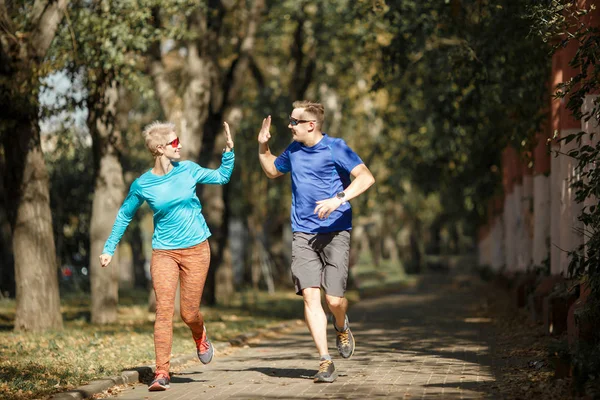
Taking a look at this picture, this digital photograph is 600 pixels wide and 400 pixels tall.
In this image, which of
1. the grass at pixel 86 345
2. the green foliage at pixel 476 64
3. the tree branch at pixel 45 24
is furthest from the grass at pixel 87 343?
the green foliage at pixel 476 64

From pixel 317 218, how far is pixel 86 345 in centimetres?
464

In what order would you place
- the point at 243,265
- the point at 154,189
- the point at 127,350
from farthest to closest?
1. the point at 243,265
2. the point at 127,350
3. the point at 154,189

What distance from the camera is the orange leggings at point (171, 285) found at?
921cm

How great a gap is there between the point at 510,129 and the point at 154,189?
32.3 ft

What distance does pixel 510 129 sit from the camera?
17.8 metres

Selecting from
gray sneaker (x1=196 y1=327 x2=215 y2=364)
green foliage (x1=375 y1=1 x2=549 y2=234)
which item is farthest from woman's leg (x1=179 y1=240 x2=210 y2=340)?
green foliage (x1=375 y1=1 x2=549 y2=234)

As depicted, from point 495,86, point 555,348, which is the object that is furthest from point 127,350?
point 495,86

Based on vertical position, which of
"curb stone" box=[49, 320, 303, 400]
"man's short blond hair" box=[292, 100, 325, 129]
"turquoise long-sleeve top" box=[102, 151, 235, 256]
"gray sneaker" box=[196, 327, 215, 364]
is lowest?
"curb stone" box=[49, 320, 303, 400]

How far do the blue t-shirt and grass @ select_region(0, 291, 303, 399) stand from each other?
2.37 m

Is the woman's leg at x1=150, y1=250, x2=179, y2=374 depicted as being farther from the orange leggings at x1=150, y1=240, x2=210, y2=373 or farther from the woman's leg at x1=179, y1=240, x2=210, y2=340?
the woman's leg at x1=179, y1=240, x2=210, y2=340

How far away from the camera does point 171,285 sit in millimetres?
9258

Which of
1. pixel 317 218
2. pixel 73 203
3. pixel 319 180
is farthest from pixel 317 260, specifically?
pixel 73 203

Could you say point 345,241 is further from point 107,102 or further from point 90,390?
point 107,102

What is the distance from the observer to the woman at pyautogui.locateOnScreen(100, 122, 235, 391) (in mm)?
9203
